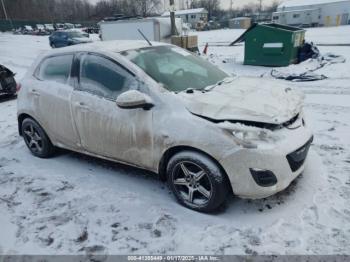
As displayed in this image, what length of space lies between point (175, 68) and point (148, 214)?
1737 millimetres

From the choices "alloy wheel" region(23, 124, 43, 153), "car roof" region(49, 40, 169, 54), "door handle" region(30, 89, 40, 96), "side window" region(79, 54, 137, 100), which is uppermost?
"car roof" region(49, 40, 169, 54)

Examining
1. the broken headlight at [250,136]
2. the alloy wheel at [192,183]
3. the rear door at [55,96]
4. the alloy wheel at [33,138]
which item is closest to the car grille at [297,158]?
the broken headlight at [250,136]

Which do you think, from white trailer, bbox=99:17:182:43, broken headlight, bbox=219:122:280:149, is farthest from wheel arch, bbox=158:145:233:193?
white trailer, bbox=99:17:182:43

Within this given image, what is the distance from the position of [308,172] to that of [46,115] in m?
3.51

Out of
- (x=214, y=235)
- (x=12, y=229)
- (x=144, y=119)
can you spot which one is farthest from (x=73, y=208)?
(x=214, y=235)

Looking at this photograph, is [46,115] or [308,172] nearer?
[308,172]

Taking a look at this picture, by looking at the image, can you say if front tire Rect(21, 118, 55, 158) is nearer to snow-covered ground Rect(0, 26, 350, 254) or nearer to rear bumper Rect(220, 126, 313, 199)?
snow-covered ground Rect(0, 26, 350, 254)

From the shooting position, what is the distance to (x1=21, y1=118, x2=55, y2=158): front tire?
432cm

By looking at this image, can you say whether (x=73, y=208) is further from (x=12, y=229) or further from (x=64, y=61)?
(x=64, y=61)

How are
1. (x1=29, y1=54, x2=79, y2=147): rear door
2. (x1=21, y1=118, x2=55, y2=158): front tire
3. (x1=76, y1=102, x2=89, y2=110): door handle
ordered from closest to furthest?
1. (x1=76, y1=102, x2=89, y2=110): door handle
2. (x1=29, y1=54, x2=79, y2=147): rear door
3. (x1=21, y1=118, x2=55, y2=158): front tire

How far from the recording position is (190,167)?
3.00 metres

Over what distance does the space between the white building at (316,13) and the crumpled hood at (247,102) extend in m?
43.9

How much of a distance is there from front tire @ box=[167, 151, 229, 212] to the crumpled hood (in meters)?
0.45

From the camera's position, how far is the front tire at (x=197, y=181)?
9.19 feet
